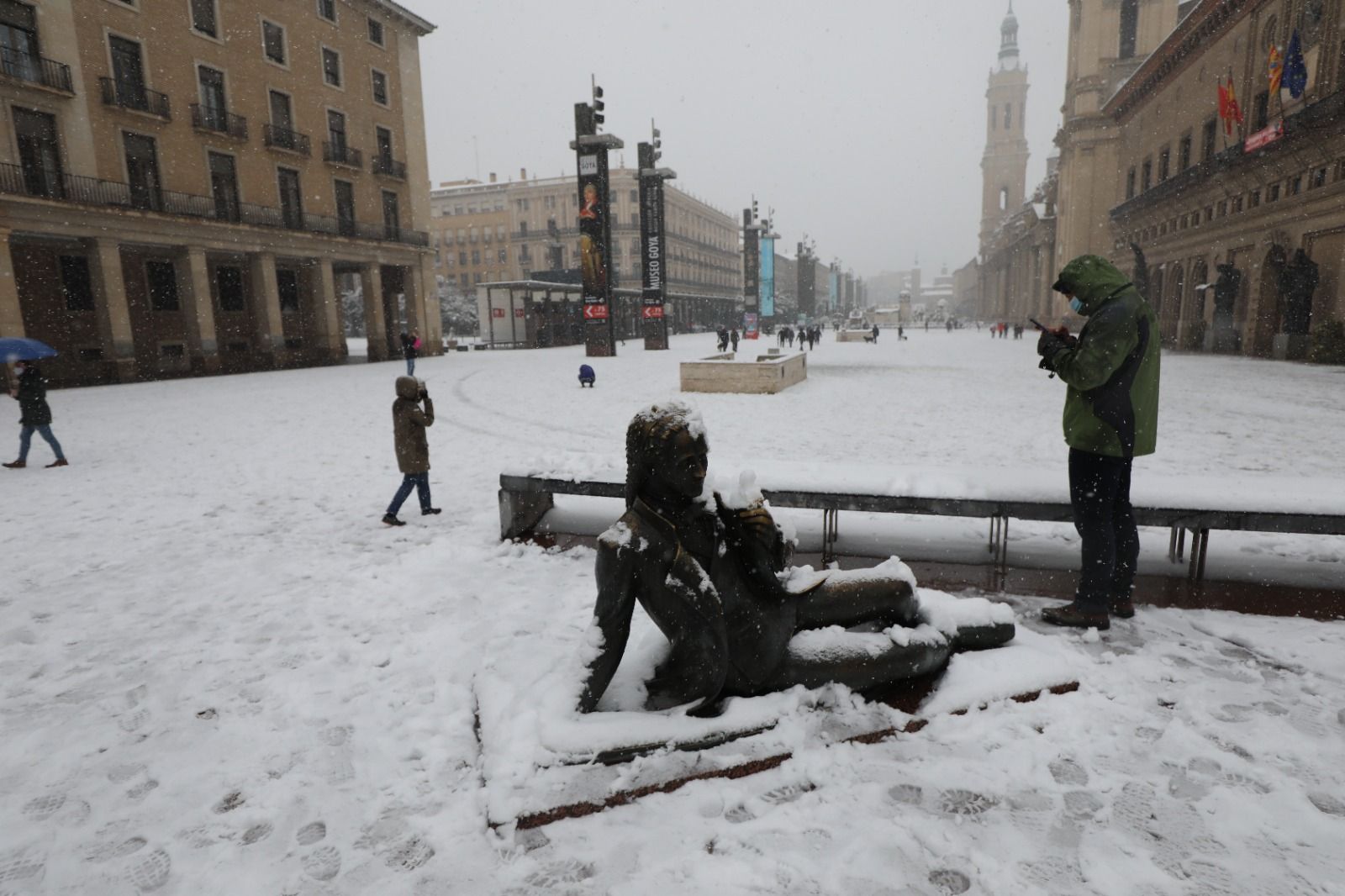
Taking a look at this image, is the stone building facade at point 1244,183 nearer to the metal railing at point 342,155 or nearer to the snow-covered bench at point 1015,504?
the snow-covered bench at point 1015,504

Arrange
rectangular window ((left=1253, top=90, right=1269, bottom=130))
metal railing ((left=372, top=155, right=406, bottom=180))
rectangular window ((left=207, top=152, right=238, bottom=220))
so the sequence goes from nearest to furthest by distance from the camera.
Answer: rectangular window ((left=207, top=152, right=238, bottom=220)) < rectangular window ((left=1253, top=90, right=1269, bottom=130)) < metal railing ((left=372, top=155, right=406, bottom=180))

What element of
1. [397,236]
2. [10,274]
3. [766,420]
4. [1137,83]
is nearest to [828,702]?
[766,420]

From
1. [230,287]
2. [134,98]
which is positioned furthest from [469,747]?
[230,287]

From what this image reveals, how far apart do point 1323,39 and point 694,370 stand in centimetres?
2385

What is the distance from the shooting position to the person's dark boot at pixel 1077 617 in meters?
3.67

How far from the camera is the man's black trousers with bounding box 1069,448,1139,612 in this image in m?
3.50

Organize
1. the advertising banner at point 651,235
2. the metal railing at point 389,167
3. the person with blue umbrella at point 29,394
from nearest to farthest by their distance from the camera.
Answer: the person with blue umbrella at point 29,394, the metal railing at point 389,167, the advertising banner at point 651,235

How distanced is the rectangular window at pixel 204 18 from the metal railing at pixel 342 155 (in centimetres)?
510

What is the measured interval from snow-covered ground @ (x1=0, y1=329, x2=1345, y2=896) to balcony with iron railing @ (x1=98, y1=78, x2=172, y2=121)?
21.6 metres

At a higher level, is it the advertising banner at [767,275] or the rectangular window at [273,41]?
the rectangular window at [273,41]

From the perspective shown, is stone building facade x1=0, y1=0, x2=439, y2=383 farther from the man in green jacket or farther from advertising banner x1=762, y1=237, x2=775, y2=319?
advertising banner x1=762, y1=237, x2=775, y2=319

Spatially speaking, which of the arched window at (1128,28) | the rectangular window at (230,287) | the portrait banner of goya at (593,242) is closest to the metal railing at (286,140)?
the rectangular window at (230,287)

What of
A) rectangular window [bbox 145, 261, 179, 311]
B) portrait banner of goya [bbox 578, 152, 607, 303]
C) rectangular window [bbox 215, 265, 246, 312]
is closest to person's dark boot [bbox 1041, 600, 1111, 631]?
portrait banner of goya [bbox 578, 152, 607, 303]

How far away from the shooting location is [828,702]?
2879 mm
